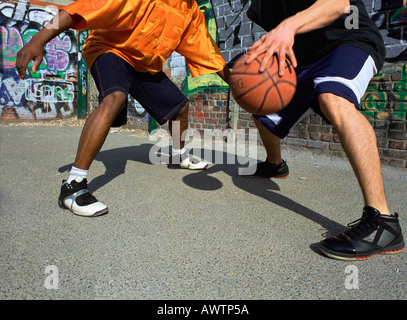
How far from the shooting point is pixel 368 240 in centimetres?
175

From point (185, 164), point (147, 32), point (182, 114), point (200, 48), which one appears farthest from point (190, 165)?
point (147, 32)

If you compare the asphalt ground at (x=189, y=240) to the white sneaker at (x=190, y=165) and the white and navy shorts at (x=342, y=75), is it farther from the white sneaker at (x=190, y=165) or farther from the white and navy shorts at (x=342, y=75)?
the white and navy shorts at (x=342, y=75)

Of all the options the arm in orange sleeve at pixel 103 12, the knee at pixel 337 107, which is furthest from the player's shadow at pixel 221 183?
the arm in orange sleeve at pixel 103 12

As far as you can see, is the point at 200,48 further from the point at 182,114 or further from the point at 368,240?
the point at 368,240

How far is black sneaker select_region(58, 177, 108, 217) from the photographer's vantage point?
7.45ft

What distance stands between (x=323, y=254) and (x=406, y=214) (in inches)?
45.8

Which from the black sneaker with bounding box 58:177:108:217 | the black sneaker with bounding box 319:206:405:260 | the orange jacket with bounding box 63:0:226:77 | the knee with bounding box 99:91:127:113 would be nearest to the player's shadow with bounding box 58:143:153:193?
the black sneaker with bounding box 58:177:108:217

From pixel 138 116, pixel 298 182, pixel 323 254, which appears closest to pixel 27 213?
pixel 323 254

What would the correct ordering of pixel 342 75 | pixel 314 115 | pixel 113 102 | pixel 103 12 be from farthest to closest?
pixel 314 115
pixel 113 102
pixel 103 12
pixel 342 75

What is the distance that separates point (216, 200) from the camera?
2715mm

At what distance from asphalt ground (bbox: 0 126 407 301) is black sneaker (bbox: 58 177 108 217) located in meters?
0.07

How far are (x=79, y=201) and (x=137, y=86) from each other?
1.45 m
